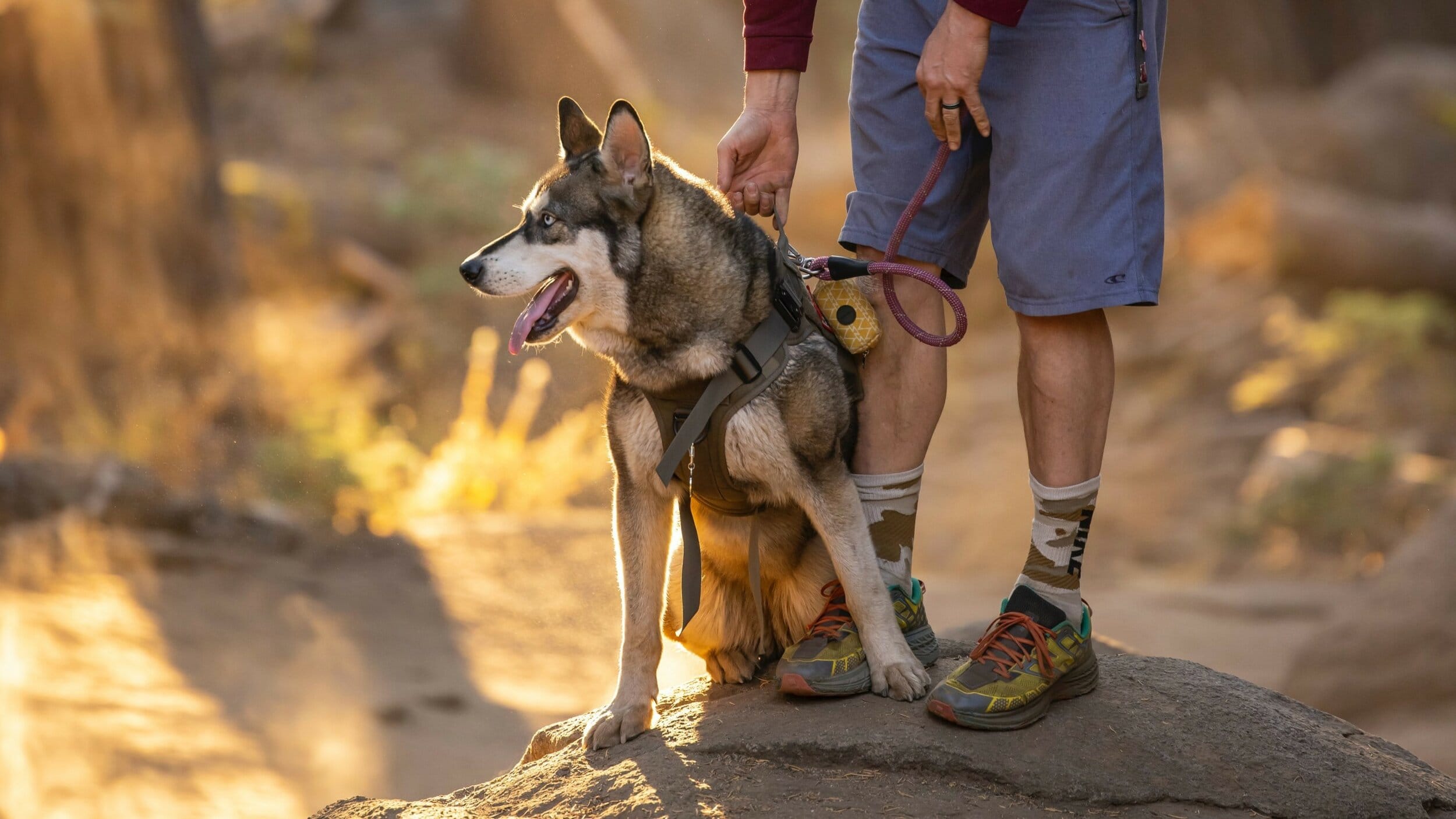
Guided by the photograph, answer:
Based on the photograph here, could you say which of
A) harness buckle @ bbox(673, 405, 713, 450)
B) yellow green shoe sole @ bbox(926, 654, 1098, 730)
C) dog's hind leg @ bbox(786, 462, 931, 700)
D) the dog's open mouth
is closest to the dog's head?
the dog's open mouth

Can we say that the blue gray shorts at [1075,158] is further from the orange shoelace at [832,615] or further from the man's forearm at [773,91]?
the orange shoelace at [832,615]

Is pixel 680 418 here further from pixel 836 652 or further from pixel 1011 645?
pixel 1011 645

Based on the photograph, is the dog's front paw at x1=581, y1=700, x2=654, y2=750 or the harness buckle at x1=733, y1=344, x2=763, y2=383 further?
the dog's front paw at x1=581, y1=700, x2=654, y2=750

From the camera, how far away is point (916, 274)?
8.02 ft

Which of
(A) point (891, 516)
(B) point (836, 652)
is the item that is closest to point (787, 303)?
(A) point (891, 516)

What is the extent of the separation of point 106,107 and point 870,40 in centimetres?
698

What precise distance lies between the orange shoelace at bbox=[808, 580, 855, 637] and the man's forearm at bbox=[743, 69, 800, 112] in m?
1.15

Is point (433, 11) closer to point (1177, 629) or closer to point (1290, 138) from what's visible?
point (1290, 138)

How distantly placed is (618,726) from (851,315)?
109 cm

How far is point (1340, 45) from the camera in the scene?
16078 mm

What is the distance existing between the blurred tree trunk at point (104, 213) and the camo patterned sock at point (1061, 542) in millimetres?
6228

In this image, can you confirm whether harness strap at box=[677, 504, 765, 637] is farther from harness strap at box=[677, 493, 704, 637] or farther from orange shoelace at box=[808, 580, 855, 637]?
orange shoelace at box=[808, 580, 855, 637]

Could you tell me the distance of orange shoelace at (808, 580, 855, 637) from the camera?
258 centimetres

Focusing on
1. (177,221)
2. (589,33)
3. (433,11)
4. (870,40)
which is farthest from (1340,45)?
(870,40)
